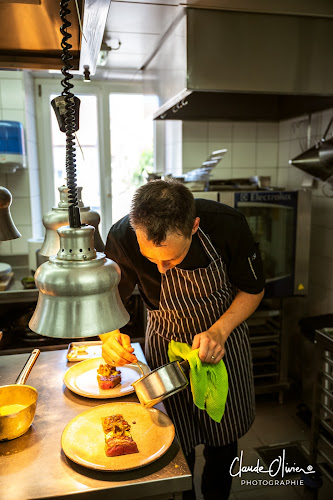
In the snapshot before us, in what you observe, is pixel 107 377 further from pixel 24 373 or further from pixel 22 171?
pixel 22 171

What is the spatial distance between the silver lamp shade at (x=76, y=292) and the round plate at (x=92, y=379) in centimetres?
66

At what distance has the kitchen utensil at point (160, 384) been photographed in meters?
1.22

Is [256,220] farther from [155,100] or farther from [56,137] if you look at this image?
[56,137]

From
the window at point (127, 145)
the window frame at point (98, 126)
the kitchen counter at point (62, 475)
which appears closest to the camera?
the kitchen counter at point (62, 475)

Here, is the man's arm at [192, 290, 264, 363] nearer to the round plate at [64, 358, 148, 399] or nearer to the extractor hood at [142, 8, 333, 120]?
the round plate at [64, 358, 148, 399]

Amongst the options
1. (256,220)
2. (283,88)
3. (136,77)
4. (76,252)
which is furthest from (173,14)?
(76,252)

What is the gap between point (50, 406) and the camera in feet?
4.65

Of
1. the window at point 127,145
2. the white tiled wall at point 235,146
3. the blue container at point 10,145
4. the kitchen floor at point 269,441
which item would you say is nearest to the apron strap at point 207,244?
the kitchen floor at point 269,441

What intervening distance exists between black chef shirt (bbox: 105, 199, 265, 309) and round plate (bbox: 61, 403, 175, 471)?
57 cm

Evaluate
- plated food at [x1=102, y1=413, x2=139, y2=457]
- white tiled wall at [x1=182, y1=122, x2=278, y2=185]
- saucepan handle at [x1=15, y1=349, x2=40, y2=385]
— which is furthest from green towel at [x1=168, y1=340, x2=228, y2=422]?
white tiled wall at [x1=182, y1=122, x2=278, y2=185]

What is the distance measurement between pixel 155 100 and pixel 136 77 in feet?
3.15

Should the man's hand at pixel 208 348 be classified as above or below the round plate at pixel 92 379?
above

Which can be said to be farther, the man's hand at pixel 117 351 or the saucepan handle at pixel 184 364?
the man's hand at pixel 117 351

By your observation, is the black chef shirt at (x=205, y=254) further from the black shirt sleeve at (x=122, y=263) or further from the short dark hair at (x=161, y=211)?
the short dark hair at (x=161, y=211)
